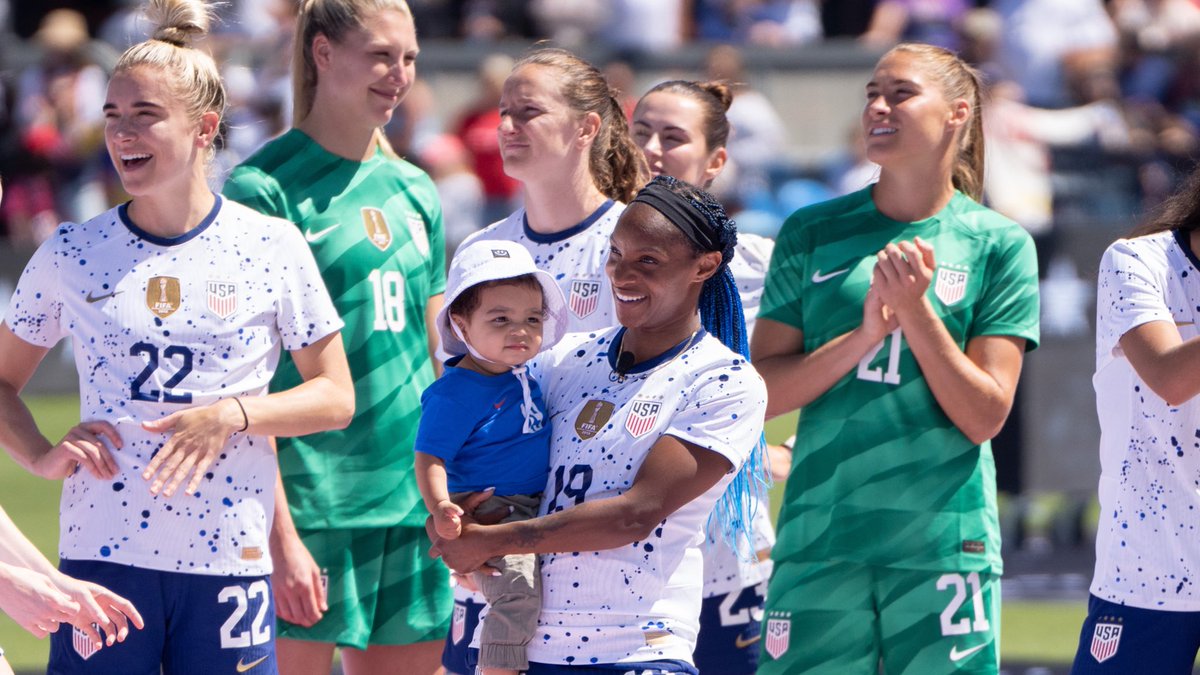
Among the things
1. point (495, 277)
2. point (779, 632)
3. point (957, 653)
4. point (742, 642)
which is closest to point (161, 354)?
point (495, 277)

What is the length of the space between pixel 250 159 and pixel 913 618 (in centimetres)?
222

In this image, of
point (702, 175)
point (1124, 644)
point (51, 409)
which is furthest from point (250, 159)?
point (51, 409)

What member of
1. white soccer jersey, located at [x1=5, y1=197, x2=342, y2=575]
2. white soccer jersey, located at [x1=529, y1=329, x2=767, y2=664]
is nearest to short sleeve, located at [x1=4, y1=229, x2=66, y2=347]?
white soccer jersey, located at [x1=5, y1=197, x2=342, y2=575]

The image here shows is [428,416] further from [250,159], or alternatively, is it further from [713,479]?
[250,159]

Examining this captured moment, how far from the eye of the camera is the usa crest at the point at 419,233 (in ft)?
16.2

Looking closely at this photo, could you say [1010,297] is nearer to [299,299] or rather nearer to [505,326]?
[505,326]

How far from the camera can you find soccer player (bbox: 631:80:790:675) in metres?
4.80

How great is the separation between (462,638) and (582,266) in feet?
3.41

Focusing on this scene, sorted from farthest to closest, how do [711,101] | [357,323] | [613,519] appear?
1. [711,101]
2. [357,323]
3. [613,519]

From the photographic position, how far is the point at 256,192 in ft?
15.4

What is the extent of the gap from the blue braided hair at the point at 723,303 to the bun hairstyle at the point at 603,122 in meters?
0.83

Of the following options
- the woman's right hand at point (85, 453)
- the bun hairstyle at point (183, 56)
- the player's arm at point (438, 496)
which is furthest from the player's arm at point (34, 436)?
the player's arm at point (438, 496)

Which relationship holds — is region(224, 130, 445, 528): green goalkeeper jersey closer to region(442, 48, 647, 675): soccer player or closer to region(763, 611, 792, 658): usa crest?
region(442, 48, 647, 675): soccer player

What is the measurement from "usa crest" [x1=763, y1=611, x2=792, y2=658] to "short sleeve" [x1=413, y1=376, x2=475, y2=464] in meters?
1.33
